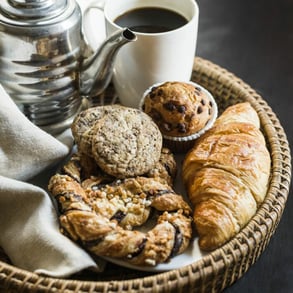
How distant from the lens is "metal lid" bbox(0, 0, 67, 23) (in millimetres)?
1146

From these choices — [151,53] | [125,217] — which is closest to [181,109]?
[151,53]

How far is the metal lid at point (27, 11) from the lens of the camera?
115 centimetres

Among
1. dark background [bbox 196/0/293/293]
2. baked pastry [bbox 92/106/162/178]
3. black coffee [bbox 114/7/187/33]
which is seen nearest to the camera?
baked pastry [bbox 92/106/162/178]

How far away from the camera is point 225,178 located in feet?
3.60

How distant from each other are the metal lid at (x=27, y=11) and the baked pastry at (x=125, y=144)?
0.21 meters

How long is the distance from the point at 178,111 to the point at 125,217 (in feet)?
0.80

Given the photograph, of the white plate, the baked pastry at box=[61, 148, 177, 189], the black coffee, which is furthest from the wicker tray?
the black coffee

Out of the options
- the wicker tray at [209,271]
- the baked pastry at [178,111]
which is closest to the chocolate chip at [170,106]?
the baked pastry at [178,111]


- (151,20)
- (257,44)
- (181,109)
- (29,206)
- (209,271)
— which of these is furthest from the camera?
(257,44)

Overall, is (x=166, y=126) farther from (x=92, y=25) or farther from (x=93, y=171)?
(x=92, y=25)

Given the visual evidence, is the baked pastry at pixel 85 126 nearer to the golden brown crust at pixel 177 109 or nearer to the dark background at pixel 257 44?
the golden brown crust at pixel 177 109

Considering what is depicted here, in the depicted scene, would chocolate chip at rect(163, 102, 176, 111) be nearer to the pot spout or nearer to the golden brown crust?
the golden brown crust

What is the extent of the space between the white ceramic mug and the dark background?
335mm

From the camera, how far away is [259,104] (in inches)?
52.8
